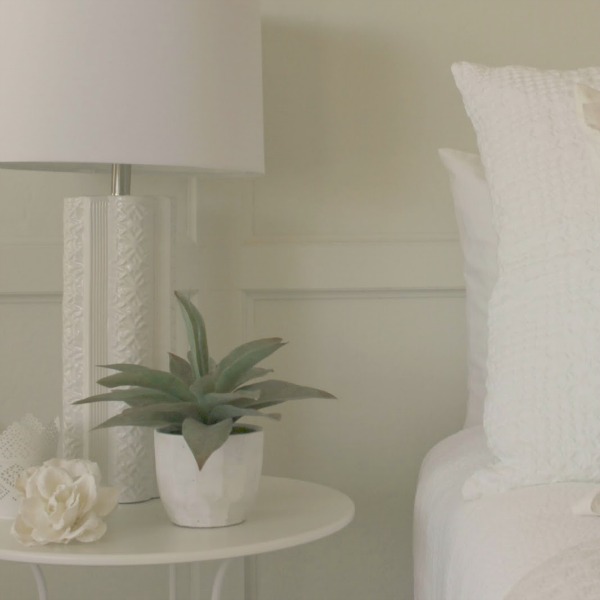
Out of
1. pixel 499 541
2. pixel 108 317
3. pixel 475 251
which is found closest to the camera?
pixel 499 541

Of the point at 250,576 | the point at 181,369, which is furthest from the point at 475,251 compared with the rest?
the point at 250,576

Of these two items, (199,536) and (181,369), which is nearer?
(199,536)

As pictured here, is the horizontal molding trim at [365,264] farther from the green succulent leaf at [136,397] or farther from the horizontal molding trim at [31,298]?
the green succulent leaf at [136,397]

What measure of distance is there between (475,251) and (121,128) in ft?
1.85

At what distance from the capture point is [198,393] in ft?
4.03

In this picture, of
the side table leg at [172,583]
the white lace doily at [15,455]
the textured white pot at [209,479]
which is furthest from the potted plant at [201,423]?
the side table leg at [172,583]

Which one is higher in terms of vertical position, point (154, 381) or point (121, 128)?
point (121, 128)

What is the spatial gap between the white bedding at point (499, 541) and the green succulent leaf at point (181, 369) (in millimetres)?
348

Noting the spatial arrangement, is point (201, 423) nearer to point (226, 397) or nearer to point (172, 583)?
point (226, 397)

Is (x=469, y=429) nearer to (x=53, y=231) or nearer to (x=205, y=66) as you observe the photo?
(x=205, y=66)

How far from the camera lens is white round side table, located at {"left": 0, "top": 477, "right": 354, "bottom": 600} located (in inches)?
44.3

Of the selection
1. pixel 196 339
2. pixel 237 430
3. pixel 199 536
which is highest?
pixel 196 339

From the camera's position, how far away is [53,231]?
175 centimetres

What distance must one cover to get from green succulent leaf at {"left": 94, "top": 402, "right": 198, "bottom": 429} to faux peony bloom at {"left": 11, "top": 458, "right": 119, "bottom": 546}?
0.07 meters
